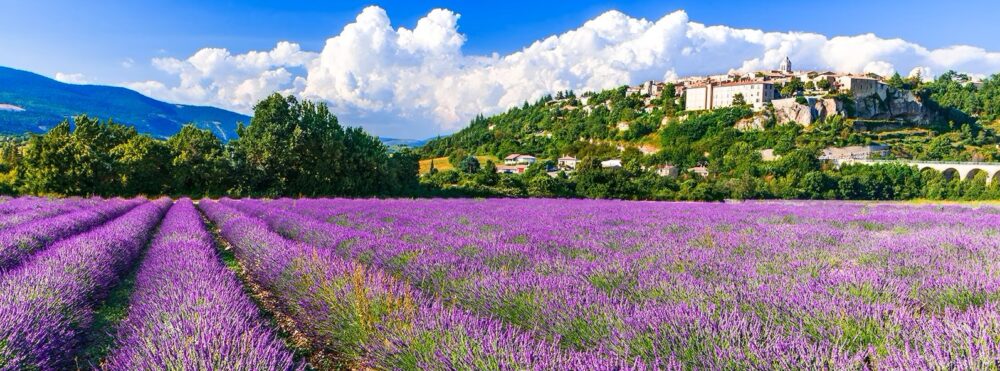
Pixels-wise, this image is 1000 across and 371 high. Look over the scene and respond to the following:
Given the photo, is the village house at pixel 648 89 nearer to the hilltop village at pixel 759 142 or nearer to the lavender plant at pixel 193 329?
the hilltop village at pixel 759 142

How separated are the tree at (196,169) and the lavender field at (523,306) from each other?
2132cm

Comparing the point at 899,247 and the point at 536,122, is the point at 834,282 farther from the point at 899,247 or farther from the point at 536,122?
the point at 536,122

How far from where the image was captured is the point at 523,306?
125 inches

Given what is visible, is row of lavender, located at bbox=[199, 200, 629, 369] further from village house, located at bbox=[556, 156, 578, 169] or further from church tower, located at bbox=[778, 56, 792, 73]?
church tower, located at bbox=[778, 56, 792, 73]

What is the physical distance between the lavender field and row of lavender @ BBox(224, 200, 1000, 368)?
2 centimetres

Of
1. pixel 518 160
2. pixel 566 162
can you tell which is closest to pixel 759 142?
pixel 566 162

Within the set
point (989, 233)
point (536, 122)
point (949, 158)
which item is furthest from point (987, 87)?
point (989, 233)

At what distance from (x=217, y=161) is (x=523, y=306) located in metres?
27.2

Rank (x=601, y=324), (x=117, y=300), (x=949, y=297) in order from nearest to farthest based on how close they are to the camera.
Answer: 1. (x=601, y=324)
2. (x=949, y=297)
3. (x=117, y=300)

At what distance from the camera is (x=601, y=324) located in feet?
8.74

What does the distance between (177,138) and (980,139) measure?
12028 centimetres

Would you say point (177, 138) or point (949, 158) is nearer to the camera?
point (177, 138)

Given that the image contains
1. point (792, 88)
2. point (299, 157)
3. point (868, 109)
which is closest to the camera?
point (299, 157)

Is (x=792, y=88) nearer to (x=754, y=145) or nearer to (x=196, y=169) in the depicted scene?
(x=754, y=145)
